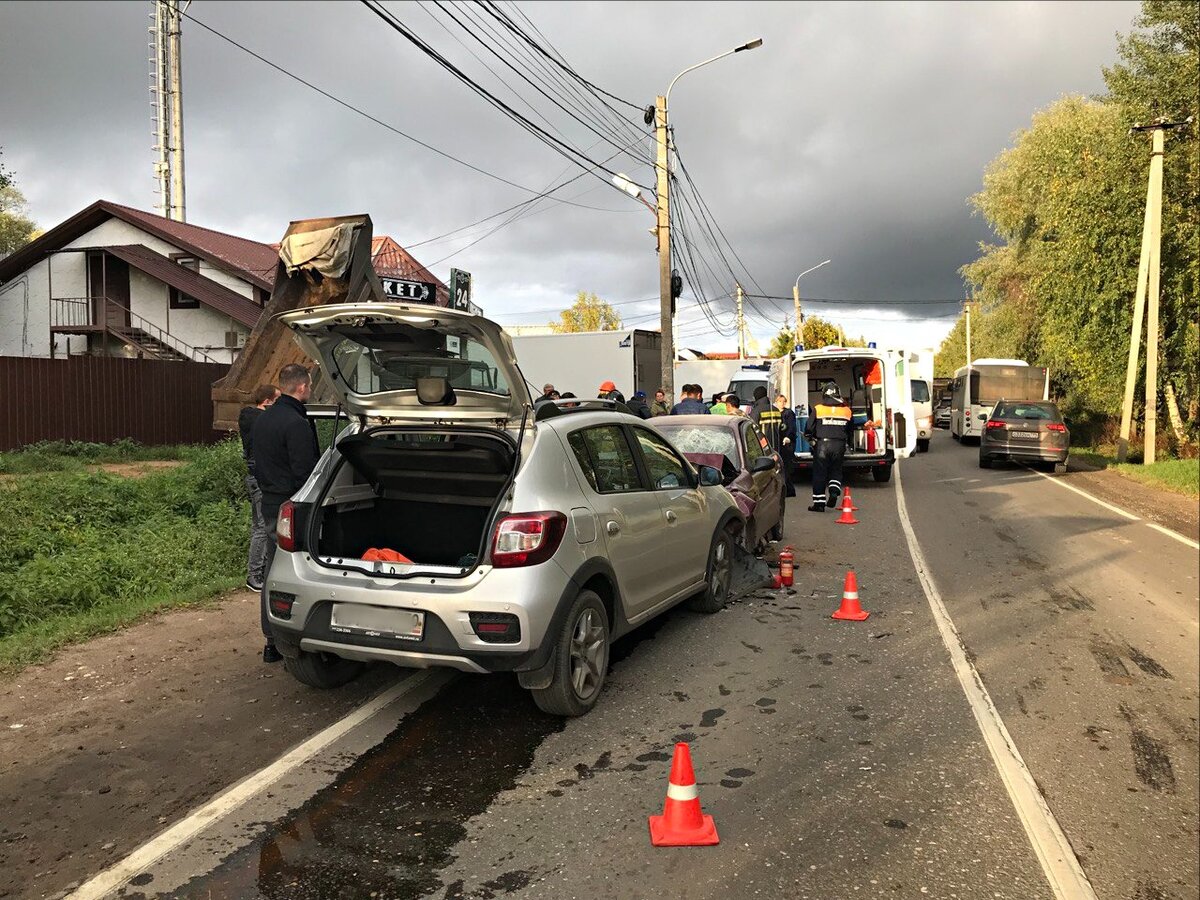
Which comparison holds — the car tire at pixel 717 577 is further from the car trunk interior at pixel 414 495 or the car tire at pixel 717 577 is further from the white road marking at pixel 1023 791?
the car trunk interior at pixel 414 495

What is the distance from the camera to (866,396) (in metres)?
18.8

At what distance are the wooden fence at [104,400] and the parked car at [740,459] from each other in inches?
536

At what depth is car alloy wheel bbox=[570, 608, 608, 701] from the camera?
467cm

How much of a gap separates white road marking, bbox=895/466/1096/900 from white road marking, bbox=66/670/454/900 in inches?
126

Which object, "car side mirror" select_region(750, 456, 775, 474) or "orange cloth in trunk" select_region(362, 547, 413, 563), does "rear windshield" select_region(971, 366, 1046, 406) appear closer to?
"car side mirror" select_region(750, 456, 775, 474)

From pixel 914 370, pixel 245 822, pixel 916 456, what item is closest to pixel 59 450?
pixel 245 822

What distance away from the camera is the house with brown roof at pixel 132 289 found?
26.0 metres

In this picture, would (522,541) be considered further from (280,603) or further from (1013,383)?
(1013,383)

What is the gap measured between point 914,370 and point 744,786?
26.1 meters

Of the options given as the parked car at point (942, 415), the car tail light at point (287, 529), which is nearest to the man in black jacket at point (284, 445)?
the car tail light at point (287, 529)

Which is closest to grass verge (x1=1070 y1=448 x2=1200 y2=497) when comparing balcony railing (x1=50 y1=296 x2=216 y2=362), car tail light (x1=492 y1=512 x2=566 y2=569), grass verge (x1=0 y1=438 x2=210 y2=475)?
car tail light (x1=492 y1=512 x2=566 y2=569)

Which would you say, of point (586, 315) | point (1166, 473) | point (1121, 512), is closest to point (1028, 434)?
point (1166, 473)

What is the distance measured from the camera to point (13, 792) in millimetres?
3891

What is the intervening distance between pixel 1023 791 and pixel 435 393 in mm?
3491
